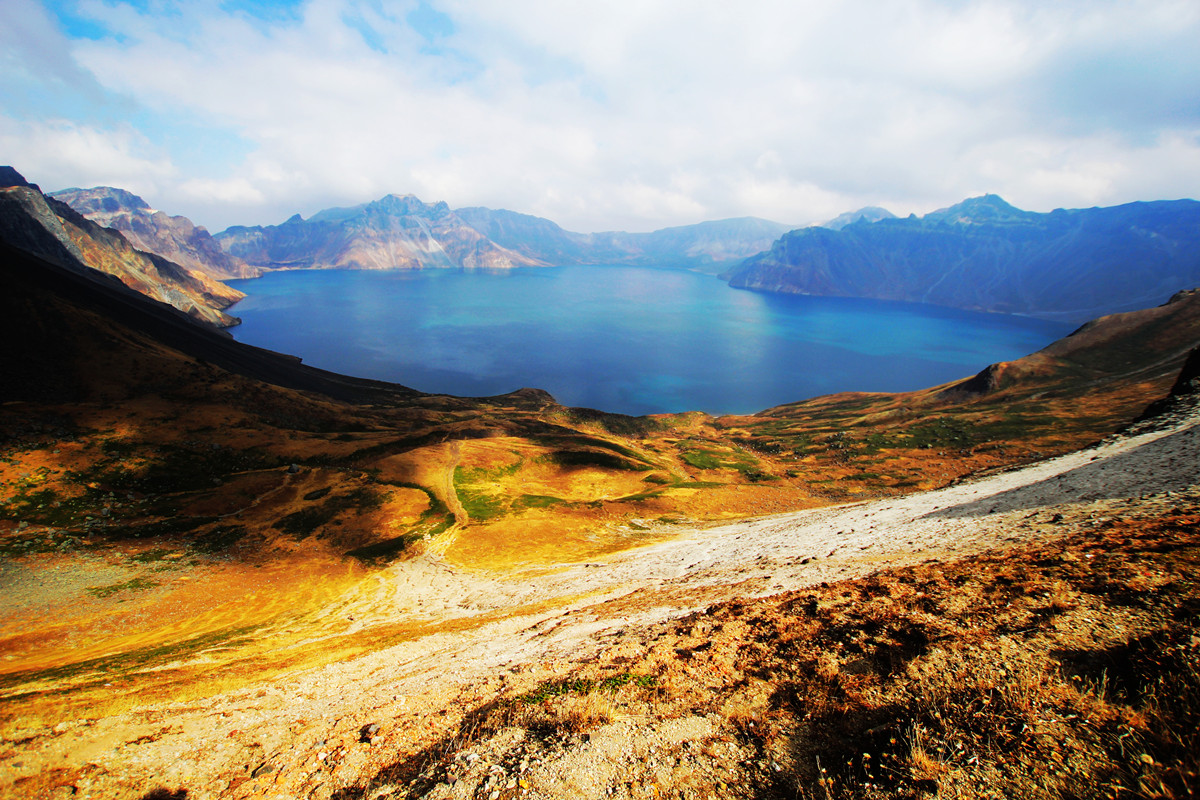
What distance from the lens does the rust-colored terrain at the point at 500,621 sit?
317 inches

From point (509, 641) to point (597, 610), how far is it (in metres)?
4.19

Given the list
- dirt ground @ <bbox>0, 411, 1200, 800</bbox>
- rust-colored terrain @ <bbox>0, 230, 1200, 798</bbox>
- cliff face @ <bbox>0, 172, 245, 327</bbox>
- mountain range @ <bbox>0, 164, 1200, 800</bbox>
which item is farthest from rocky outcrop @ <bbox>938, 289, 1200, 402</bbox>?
cliff face @ <bbox>0, 172, 245, 327</bbox>

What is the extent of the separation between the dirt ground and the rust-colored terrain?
0.35 feet

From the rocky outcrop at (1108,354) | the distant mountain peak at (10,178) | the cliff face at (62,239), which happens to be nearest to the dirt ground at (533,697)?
the rocky outcrop at (1108,354)

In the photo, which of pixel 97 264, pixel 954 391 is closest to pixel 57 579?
pixel 954 391

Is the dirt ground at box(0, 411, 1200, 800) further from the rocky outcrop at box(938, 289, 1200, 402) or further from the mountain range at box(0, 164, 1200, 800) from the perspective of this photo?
the rocky outcrop at box(938, 289, 1200, 402)

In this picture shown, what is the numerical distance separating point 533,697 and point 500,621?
37.2 feet

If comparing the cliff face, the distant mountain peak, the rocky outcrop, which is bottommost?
the rocky outcrop

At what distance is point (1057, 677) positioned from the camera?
803 centimetres

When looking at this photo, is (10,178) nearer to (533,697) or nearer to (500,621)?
(500,621)

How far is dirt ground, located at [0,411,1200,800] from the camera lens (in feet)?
29.2

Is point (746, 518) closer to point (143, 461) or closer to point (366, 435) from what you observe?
point (366, 435)

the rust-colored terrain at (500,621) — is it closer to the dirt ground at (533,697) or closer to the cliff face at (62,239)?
the dirt ground at (533,697)

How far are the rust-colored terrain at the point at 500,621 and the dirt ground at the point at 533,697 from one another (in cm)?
11
